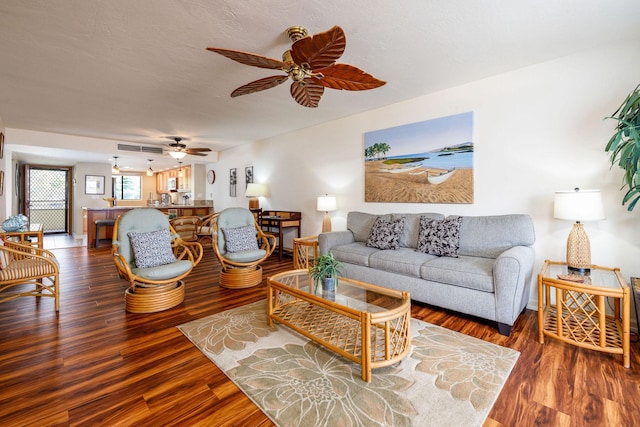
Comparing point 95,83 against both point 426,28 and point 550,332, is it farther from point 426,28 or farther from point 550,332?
point 550,332

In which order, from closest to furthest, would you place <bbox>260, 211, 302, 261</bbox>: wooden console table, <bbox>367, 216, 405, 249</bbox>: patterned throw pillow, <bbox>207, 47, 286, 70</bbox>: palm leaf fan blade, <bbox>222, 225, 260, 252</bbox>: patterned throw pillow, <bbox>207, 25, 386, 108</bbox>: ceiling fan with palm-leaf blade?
<bbox>207, 25, 386, 108</bbox>: ceiling fan with palm-leaf blade < <bbox>207, 47, 286, 70</bbox>: palm leaf fan blade < <bbox>367, 216, 405, 249</bbox>: patterned throw pillow < <bbox>222, 225, 260, 252</bbox>: patterned throw pillow < <bbox>260, 211, 302, 261</bbox>: wooden console table

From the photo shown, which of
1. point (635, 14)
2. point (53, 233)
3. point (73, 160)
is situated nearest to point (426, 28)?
point (635, 14)

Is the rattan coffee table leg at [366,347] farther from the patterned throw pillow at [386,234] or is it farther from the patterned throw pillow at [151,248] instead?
the patterned throw pillow at [151,248]

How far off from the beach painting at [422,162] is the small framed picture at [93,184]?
329 inches

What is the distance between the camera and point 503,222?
3004 millimetres

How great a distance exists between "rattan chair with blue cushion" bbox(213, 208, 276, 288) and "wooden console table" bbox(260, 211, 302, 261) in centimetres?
123

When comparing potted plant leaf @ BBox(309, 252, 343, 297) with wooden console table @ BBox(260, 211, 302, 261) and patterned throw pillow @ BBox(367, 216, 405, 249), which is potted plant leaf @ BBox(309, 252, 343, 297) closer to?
patterned throw pillow @ BBox(367, 216, 405, 249)

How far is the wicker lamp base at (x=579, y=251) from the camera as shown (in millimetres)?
2420

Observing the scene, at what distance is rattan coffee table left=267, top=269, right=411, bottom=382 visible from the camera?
72.7 inches

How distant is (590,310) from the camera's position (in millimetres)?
2275

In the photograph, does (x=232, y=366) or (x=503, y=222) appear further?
(x=503, y=222)

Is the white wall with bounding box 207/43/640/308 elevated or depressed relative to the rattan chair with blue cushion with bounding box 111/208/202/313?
elevated

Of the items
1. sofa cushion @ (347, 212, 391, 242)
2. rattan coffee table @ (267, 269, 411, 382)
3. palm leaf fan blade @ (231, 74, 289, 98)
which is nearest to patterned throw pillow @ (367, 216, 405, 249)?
sofa cushion @ (347, 212, 391, 242)

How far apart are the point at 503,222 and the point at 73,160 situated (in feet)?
33.3
